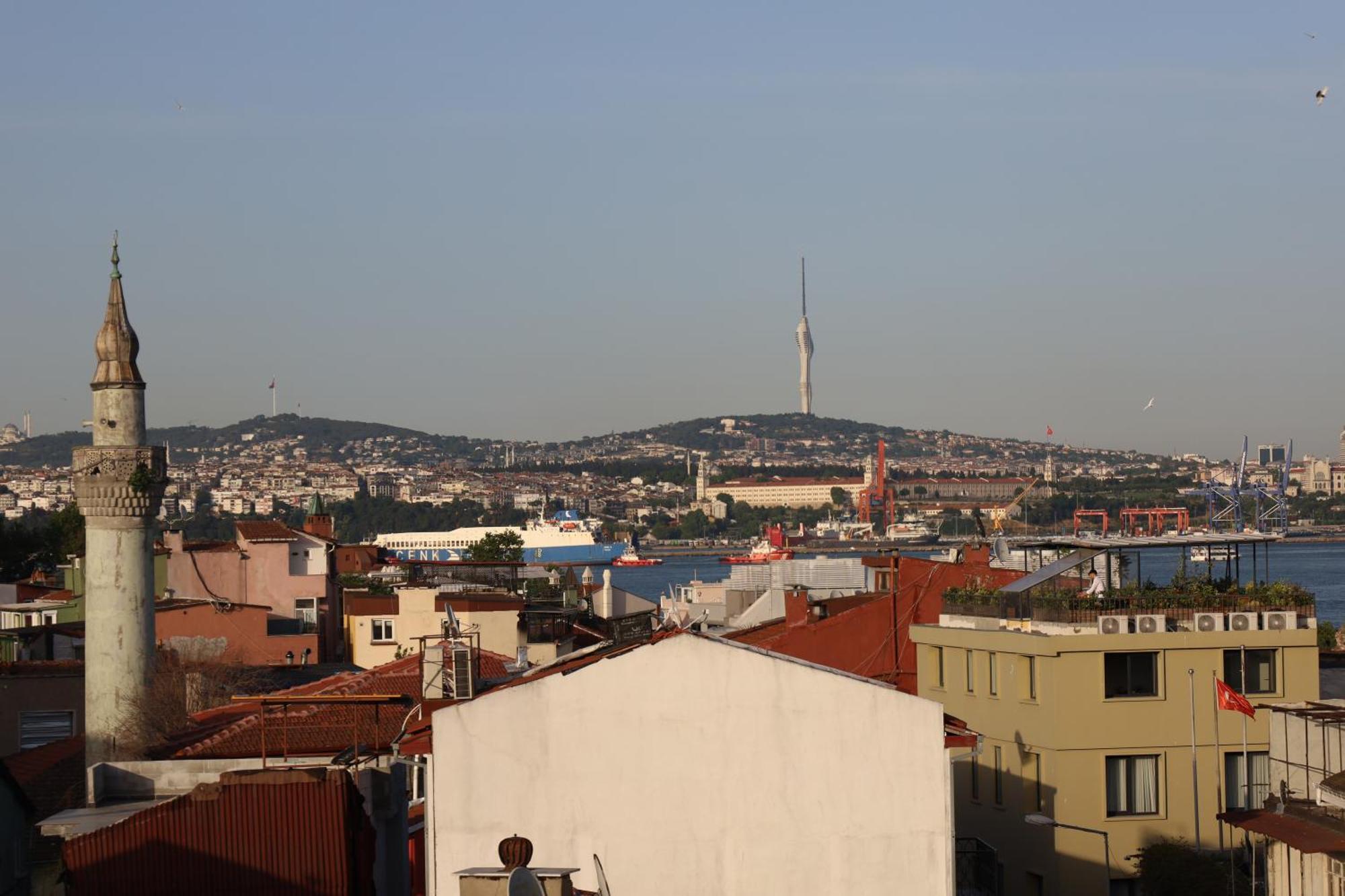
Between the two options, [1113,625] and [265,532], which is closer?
[1113,625]

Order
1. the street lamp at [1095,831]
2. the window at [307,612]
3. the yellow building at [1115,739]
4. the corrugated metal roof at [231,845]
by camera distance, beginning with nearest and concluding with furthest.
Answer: the corrugated metal roof at [231,845] → the street lamp at [1095,831] → the yellow building at [1115,739] → the window at [307,612]

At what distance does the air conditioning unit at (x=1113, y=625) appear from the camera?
640 inches

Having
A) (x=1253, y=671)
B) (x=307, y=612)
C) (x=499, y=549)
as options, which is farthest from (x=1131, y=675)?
(x=499, y=549)

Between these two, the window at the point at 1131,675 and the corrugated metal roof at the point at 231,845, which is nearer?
the corrugated metal roof at the point at 231,845

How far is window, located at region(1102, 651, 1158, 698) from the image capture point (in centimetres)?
1608

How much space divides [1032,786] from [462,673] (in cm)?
534

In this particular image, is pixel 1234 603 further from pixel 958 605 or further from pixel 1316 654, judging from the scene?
pixel 958 605

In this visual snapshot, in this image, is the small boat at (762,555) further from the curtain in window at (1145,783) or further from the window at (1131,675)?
the curtain in window at (1145,783)

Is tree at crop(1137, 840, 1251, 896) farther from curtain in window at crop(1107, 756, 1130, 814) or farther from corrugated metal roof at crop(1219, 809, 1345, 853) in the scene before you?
corrugated metal roof at crop(1219, 809, 1345, 853)

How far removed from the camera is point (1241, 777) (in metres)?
15.9

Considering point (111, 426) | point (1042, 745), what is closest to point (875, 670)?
point (1042, 745)

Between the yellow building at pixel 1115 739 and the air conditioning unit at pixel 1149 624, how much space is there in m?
0.03

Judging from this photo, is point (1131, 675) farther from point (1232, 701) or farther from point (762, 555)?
point (762, 555)

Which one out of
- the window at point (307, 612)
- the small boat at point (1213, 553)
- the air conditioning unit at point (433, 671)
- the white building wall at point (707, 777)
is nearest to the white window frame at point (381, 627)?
the window at point (307, 612)
